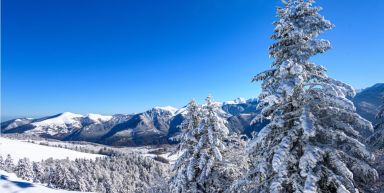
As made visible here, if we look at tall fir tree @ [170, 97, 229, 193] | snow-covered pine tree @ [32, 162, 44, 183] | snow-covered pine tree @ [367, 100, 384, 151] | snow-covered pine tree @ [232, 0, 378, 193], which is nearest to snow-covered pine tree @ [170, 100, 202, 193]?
tall fir tree @ [170, 97, 229, 193]

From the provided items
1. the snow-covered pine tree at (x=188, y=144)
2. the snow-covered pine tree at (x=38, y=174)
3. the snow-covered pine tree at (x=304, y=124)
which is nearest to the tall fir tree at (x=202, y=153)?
the snow-covered pine tree at (x=188, y=144)

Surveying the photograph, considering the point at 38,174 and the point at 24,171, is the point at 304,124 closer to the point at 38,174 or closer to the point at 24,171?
the point at 24,171

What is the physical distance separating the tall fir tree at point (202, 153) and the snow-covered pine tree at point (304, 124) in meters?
7.59

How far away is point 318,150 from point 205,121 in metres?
11.3

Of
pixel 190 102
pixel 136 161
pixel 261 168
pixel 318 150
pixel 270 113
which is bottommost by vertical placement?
pixel 136 161

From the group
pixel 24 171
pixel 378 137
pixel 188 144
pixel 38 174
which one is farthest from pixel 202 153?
pixel 38 174

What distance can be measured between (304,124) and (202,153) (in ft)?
38.3

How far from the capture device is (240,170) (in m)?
24.0

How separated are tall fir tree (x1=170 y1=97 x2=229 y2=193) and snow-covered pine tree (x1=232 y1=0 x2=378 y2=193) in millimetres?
7587

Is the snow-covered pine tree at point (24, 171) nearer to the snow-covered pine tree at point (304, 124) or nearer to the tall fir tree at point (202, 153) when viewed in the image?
Result: the tall fir tree at point (202, 153)

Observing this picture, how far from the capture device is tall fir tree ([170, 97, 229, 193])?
70.5 feet

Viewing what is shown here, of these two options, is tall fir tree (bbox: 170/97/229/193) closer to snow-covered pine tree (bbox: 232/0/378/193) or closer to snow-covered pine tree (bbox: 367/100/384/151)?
snow-covered pine tree (bbox: 232/0/378/193)

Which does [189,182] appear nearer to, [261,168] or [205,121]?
[205,121]

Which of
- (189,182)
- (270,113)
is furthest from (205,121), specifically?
(270,113)
